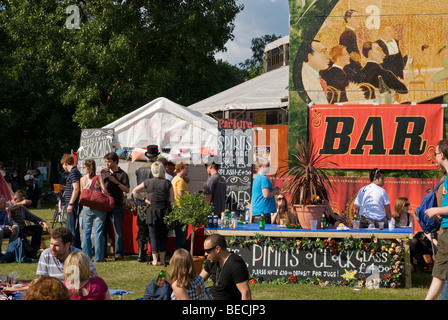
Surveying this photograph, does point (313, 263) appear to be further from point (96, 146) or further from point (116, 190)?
point (96, 146)

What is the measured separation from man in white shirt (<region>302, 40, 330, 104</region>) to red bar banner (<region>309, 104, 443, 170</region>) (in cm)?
23

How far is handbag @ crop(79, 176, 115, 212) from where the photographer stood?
11117 mm

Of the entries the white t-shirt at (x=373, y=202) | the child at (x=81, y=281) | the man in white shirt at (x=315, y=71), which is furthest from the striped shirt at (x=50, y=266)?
the man in white shirt at (x=315, y=71)

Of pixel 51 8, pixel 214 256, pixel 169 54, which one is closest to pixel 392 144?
pixel 214 256

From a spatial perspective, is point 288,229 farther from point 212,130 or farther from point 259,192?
point 212,130

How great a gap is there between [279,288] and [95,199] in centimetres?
379

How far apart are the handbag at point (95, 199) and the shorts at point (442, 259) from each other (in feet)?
21.3

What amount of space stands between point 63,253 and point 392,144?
811cm

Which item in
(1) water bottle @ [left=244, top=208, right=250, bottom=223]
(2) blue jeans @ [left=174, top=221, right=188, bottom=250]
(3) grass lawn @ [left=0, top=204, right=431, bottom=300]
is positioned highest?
(1) water bottle @ [left=244, top=208, right=250, bottom=223]

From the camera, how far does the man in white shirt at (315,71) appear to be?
1296 cm

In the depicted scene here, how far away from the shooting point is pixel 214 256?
640 cm

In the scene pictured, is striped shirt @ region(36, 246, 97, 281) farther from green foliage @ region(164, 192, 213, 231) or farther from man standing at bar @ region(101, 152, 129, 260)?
man standing at bar @ region(101, 152, 129, 260)

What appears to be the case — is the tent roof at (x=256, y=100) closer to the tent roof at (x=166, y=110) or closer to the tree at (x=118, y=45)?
the tent roof at (x=166, y=110)

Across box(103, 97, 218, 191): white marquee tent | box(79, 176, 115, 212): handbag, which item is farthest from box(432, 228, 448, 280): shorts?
box(103, 97, 218, 191): white marquee tent
